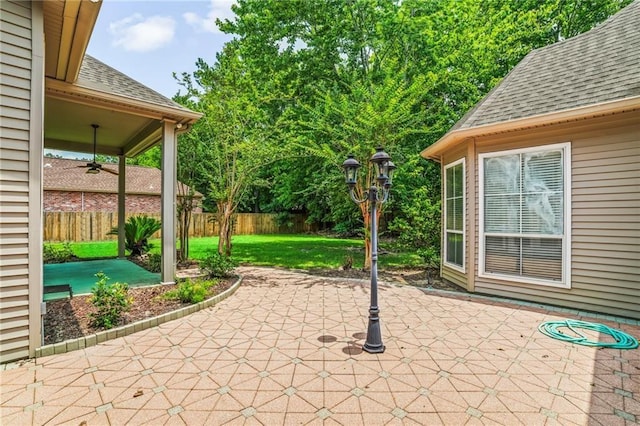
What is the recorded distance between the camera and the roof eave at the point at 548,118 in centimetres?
439

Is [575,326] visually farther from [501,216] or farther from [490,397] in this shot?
[490,397]

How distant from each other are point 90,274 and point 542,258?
8.78m

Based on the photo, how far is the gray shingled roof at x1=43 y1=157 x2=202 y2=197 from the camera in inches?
645

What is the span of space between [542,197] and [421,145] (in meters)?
5.18

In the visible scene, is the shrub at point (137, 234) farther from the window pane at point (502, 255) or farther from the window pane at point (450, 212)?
the window pane at point (502, 255)

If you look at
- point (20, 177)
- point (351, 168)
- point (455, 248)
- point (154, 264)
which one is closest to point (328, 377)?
point (351, 168)

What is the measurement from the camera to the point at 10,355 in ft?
10.0

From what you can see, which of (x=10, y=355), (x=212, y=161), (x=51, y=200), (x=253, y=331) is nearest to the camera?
(x=10, y=355)

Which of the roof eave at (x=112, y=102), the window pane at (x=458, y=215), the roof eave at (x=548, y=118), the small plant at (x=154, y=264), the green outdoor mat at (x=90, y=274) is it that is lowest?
the green outdoor mat at (x=90, y=274)

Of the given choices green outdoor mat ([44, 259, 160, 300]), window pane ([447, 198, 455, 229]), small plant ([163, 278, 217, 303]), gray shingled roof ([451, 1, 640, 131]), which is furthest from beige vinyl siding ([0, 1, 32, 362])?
window pane ([447, 198, 455, 229])

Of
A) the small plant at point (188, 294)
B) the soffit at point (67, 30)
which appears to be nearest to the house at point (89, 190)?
the small plant at point (188, 294)

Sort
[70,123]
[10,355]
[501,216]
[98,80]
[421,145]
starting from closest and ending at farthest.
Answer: [10,355], [98,80], [501,216], [70,123], [421,145]

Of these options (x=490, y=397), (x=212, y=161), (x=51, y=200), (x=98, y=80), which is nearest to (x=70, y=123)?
(x=98, y=80)

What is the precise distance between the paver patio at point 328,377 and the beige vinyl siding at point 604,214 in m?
0.49
